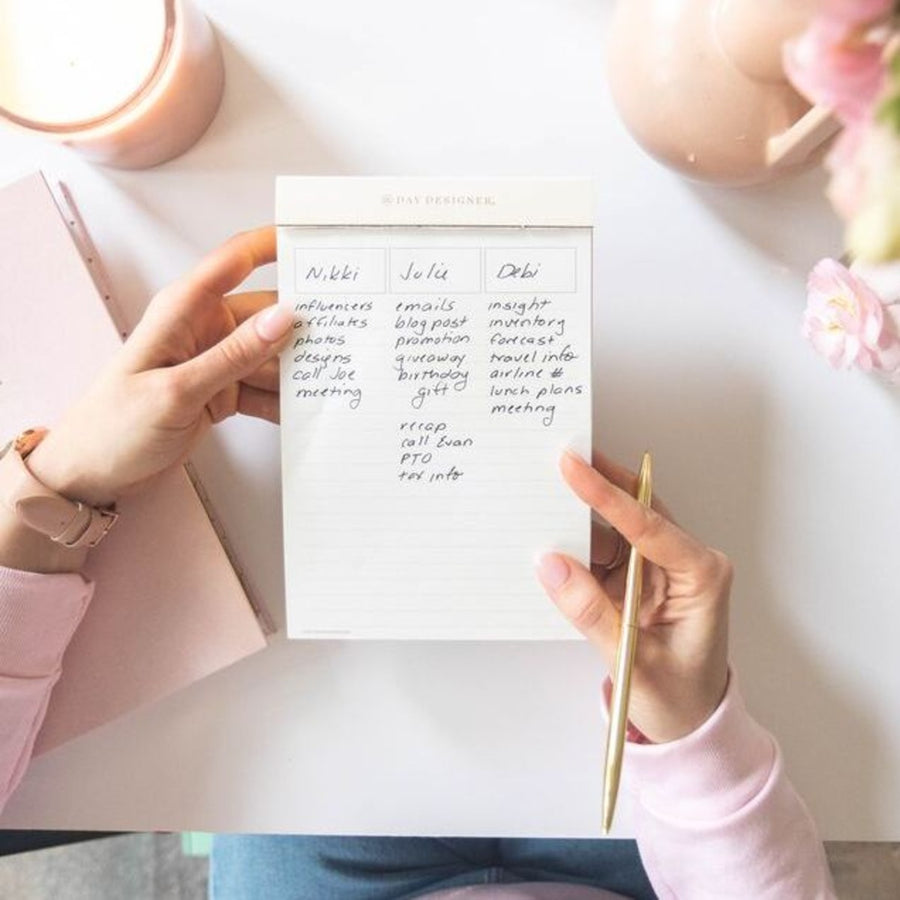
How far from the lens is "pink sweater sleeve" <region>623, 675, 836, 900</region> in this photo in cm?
54

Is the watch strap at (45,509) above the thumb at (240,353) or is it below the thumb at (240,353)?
below

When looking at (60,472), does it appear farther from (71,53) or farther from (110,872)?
(110,872)

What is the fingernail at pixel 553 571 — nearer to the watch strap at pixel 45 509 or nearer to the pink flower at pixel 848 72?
the watch strap at pixel 45 509

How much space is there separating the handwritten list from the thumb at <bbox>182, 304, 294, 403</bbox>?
0.6 inches

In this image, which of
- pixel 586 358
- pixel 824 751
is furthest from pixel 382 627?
pixel 824 751

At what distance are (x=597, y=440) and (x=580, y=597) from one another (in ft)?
0.41

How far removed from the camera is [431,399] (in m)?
0.51

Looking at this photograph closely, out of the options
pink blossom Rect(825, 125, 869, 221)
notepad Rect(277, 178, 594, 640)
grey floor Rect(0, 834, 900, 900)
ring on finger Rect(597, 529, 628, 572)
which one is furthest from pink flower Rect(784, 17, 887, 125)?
grey floor Rect(0, 834, 900, 900)

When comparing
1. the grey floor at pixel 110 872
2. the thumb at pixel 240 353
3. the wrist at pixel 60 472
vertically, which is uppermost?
the thumb at pixel 240 353

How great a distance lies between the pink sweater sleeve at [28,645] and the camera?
544mm

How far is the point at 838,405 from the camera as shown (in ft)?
1.90

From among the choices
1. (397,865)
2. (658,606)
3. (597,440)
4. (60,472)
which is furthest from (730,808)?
(60,472)

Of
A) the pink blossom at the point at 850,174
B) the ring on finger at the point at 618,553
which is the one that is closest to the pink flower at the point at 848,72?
the pink blossom at the point at 850,174

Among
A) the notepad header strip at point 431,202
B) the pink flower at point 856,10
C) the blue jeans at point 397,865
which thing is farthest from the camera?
the blue jeans at point 397,865
